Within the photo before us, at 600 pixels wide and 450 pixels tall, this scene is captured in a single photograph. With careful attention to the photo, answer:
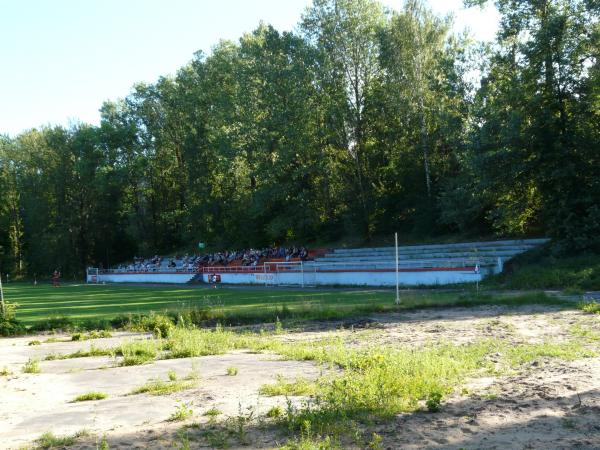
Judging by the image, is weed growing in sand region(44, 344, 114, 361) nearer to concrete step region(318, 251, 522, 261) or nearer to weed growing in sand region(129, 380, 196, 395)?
weed growing in sand region(129, 380, 196, 395)

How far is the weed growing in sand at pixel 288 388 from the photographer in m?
8.20

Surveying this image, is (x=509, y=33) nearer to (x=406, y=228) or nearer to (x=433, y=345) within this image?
(x=406, y=228)

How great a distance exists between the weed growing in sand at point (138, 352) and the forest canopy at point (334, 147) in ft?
71.9

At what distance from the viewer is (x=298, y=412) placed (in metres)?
6.89

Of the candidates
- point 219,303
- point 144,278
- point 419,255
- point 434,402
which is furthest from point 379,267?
point 144,278

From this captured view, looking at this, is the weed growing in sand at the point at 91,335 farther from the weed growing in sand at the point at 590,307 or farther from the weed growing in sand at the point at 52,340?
the weed growing in sand at the point at 590,307

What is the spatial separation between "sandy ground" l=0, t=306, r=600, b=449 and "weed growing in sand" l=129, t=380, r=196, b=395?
19 cm

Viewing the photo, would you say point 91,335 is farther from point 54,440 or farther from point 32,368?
point 54,440

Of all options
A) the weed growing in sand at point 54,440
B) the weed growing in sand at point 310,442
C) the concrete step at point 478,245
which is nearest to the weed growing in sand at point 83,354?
the weed growing in sand at point 54,440

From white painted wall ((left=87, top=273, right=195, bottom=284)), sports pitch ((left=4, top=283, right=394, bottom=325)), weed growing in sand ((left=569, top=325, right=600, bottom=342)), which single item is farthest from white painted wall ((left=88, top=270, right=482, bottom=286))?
weed growing in sand ((left=569, top=325, right=600, bottom=342))

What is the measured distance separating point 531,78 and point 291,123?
2350cm

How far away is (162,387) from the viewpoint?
29.0 feet

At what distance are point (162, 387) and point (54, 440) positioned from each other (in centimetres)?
270

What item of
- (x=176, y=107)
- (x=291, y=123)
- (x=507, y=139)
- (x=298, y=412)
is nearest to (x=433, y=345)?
(x=298, y=412)
